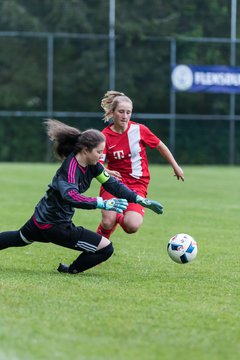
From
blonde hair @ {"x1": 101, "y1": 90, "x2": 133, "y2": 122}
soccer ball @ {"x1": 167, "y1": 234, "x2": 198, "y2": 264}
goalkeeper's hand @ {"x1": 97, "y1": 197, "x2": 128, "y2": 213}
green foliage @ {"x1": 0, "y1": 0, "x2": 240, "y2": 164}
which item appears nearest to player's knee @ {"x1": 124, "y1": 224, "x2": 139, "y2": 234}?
soccer ball @ {"x1": 167, "y1": 234, "x2": 198, "y2": 264}

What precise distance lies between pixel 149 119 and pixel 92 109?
2080mm

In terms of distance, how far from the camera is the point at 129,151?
8289 mm

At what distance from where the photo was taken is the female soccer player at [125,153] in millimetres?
8070

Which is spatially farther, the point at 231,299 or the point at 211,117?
the point at 211,117

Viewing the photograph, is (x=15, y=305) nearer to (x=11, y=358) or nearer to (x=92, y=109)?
(x=11, y=358)

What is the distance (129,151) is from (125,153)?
0.04 m

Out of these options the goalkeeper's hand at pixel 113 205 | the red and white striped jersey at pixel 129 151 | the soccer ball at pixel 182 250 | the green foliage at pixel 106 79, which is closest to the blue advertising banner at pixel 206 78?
the green foliage at pixel 106 79

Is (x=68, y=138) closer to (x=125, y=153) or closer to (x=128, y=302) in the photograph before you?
(x=125, y=153)

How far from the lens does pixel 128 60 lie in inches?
1203

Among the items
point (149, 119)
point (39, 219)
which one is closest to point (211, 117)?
point (149, 119)

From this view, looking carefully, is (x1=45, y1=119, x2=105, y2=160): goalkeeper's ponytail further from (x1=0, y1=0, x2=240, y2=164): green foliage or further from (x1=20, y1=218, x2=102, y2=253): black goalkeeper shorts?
(x1=0, y1=0, x2=240, y2=164): green foliage

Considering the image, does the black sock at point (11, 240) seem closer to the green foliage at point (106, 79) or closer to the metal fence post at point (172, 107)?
the green foliage at point (106, 79)

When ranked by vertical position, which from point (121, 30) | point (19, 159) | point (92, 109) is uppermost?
point (121, 30)

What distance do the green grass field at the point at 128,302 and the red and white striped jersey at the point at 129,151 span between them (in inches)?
31.7
